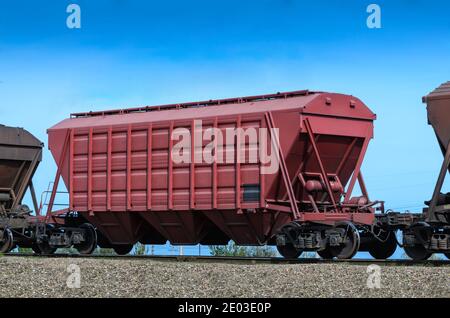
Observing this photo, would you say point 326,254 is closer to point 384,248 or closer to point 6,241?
point 384,248

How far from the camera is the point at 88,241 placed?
74.9ft

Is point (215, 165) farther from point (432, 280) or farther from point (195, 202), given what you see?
point (432, 280)

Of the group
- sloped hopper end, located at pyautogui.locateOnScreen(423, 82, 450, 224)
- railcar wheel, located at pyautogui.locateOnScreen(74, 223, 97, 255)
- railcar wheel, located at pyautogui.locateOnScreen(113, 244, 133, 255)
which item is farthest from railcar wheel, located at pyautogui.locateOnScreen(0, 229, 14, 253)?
sloped hopper end, located at pyautogui.locateOnScreen(423, 82, 450, 224)

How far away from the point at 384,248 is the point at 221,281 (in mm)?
7822

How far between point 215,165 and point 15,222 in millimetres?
7512

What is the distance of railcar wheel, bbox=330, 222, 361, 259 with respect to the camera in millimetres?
17906

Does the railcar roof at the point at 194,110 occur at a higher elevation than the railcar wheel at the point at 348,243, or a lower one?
higher

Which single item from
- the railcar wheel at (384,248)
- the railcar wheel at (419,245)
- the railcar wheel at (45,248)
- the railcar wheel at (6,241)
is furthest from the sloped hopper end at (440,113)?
the railcar wheel at (6,241)

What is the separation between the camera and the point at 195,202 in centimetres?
2003

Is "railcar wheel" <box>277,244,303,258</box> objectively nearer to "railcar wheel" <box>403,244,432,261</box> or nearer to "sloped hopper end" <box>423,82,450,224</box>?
"railcar wheel" <box>403,244,432,261</box>

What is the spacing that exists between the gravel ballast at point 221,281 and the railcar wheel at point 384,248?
193 inches

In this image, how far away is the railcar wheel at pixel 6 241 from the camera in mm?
23531

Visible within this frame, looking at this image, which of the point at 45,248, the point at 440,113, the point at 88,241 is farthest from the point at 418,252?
the point at 45,248

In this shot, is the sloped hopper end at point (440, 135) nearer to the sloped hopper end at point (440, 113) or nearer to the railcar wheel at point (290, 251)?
the sloped hopper end at point (440, 113)
